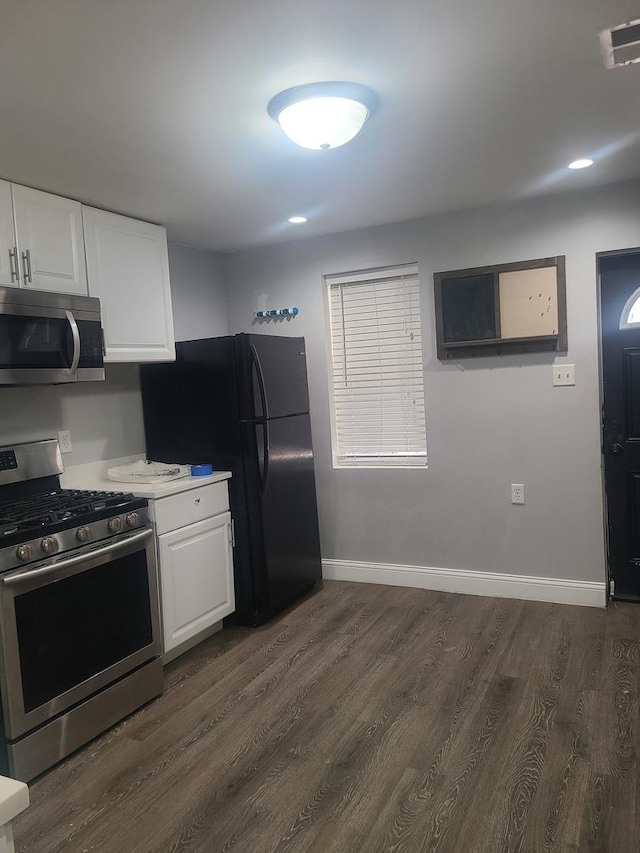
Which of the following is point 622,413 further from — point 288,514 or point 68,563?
point 68,563

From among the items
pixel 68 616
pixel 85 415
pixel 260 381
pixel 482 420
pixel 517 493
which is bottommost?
pixel 68 616

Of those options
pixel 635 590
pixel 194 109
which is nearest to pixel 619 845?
pixel 635 590

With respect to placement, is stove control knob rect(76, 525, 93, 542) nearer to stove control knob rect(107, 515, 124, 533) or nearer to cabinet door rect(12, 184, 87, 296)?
stove control knob rect(107, 515, 124, 533)

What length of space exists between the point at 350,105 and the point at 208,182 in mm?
968

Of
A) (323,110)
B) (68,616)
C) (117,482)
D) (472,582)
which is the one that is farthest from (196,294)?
(472,582)

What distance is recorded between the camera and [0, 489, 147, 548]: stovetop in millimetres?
2186

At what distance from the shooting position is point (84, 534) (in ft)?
7.77

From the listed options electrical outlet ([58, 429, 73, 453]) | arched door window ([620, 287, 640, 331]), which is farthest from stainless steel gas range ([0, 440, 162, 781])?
arched door window ([620, 287, 640, 331])

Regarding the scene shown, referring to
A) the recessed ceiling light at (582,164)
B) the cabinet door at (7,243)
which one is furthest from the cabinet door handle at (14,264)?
the recessed ceiling light at (582,164)

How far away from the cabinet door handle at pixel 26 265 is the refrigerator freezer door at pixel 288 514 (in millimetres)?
1321

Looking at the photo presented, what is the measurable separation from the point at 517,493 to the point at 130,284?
2403mm

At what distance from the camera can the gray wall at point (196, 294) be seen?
389 cm

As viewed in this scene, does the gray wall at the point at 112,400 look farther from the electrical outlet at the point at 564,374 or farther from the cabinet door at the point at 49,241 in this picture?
the electrical outlet at the point at 564,374

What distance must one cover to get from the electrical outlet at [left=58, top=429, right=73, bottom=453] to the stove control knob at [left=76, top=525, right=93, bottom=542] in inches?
34.5
